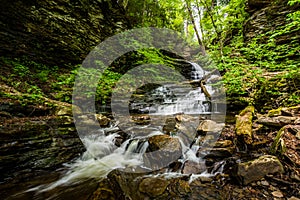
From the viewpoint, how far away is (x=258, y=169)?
254cm

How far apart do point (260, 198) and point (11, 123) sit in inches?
190

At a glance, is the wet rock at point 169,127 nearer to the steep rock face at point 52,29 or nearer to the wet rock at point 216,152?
the wet rock at point 216,152

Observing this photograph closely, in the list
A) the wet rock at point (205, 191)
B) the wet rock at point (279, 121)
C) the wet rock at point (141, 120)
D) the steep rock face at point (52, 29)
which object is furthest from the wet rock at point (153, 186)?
the steep rock face at point (52, 29)

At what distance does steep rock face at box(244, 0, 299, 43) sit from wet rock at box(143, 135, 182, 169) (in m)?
8.84

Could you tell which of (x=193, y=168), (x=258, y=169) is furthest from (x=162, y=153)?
(x=258, y=169)

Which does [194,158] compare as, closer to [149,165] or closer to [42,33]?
[149,165]

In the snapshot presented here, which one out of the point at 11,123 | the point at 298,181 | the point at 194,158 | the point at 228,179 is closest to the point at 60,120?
the point at 11,123

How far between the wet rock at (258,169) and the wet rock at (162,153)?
4.42 feet

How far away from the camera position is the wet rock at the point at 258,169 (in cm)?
251

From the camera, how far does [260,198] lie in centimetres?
224

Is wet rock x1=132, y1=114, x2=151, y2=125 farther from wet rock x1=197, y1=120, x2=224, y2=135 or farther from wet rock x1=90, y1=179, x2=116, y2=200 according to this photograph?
wet rock x1=90, y1=179, x2=116, y2=200

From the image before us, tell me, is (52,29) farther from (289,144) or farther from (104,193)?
(289,144)

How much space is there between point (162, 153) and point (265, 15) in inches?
413

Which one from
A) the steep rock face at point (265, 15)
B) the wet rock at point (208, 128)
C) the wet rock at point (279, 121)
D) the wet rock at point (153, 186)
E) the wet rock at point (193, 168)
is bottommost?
the wet rock at point (153, 186)
